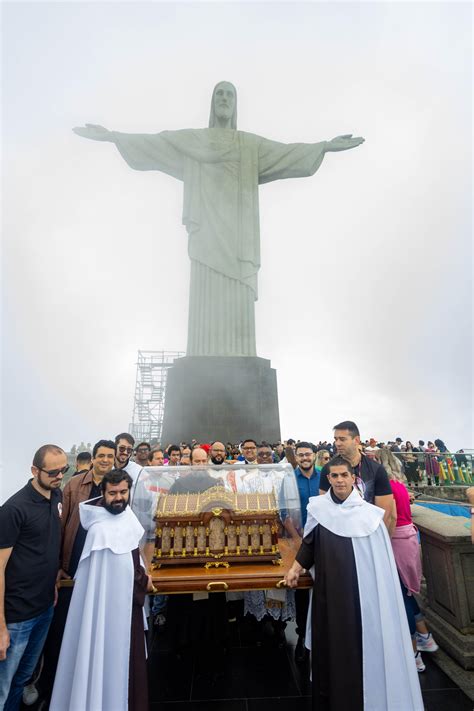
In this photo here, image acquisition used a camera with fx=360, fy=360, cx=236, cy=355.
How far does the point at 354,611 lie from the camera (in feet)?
9.09

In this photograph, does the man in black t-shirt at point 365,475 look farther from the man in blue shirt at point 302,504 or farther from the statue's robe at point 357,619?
the man in blue shirt at point 302,504

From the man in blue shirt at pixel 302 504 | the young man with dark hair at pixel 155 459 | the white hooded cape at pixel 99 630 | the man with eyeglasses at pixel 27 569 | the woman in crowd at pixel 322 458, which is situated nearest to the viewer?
the white hooded cape at pixel 99 630

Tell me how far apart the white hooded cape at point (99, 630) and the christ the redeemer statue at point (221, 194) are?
31.1 feet

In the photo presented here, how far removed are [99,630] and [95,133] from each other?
14401mm

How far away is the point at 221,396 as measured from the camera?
1098 cm

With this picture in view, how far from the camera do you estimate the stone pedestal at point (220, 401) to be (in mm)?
10750

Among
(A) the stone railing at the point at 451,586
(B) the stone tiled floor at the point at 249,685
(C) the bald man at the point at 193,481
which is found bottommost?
(B) the stone tiled floor at the point at 249,685

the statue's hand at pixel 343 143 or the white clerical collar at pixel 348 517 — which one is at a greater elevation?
the statue's hand at pixel 343 143

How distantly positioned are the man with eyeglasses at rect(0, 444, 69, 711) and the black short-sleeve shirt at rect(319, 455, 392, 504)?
94.9 inches

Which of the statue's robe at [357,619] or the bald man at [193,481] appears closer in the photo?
the statue's robe at [357,619]

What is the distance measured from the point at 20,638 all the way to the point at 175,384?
339 inches

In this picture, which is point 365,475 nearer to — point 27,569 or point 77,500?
point 77,500

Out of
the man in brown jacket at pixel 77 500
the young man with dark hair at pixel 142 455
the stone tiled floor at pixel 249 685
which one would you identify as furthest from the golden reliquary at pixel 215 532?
the young man with dark hair at pixel 142 455

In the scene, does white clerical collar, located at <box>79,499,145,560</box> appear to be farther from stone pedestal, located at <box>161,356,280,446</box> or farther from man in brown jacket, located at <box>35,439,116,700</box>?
stone pedestal, located at <box>161,356,280,446</box>
